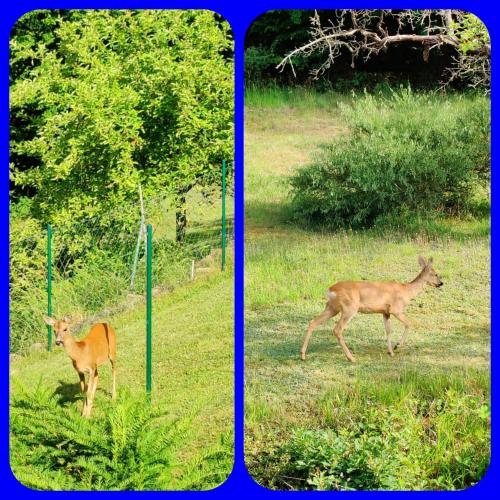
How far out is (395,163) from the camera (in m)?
7.35

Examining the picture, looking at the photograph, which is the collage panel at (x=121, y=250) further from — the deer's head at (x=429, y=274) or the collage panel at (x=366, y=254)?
the deer's head at (x=429, y=274)

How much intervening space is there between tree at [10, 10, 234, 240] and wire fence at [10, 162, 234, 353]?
0.10 metres

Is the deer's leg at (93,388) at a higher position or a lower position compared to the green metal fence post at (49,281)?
lower

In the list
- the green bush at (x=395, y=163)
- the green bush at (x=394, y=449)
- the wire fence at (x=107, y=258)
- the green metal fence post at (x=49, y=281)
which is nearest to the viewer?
the green bush at (x=394, y=449)

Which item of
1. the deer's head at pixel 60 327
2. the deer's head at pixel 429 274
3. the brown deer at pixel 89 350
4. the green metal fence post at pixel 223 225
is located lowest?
the brown deer at pixel 89 350

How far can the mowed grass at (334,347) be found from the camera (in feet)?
23.0

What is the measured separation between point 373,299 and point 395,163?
2.85ft

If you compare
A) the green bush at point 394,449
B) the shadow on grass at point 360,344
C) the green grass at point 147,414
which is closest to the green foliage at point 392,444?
the green bush at point 394,449

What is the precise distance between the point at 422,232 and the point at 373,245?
31cm

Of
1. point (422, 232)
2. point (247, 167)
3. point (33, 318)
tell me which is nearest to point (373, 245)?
point (422, 232)

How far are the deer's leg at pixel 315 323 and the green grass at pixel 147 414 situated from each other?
0.44 meters

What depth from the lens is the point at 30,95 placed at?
764 centimetres

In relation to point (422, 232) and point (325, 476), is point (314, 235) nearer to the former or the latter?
point (422, 232)

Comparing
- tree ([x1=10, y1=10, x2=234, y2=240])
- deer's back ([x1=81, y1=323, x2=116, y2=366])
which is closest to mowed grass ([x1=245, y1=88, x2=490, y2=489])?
tree ([x1=10, y1=10, x2=234, y2=240])
